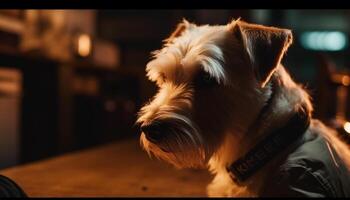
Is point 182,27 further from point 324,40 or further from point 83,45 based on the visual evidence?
point 324,40

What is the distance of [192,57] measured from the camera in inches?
76.7

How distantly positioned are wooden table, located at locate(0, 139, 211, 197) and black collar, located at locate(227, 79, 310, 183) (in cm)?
125

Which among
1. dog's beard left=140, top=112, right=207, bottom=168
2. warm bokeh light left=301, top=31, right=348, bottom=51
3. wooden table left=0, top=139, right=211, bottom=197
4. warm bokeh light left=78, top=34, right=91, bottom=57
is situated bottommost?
warm bokeh light left=301, top=31, right=348, bottom=51

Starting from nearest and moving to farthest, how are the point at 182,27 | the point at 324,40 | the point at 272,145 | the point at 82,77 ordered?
the point at 272,145 → the point at 182,27 → the point at 82,77 → the point at 324,40

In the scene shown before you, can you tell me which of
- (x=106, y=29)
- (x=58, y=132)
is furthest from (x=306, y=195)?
(x=106, y=29)

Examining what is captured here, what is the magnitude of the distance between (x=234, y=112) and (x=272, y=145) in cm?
24

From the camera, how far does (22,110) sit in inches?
193

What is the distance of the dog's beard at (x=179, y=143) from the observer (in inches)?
72.3

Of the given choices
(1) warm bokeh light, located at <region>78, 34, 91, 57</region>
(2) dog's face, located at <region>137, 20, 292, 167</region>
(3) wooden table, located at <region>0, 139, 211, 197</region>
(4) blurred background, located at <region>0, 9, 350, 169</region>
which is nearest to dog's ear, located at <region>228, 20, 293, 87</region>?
(2) dog's face, located at <region>137, 20, 292, 167</region>

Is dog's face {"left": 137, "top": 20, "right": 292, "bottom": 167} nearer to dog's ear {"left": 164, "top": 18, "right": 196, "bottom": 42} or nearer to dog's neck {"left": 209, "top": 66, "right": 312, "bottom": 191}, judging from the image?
dog's neck {"left": 209, "top": 66, "right": 312, "bottom": 191}

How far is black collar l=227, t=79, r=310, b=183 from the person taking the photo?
5.90 ft

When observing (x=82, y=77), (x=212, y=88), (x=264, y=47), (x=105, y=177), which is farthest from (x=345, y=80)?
(x=212, y=88)

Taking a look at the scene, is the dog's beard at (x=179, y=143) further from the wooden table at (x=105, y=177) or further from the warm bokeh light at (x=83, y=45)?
the warm bokeh light at (x=83, y=45)

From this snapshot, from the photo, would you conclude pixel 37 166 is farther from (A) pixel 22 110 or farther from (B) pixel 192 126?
(B) pixel 192 126
